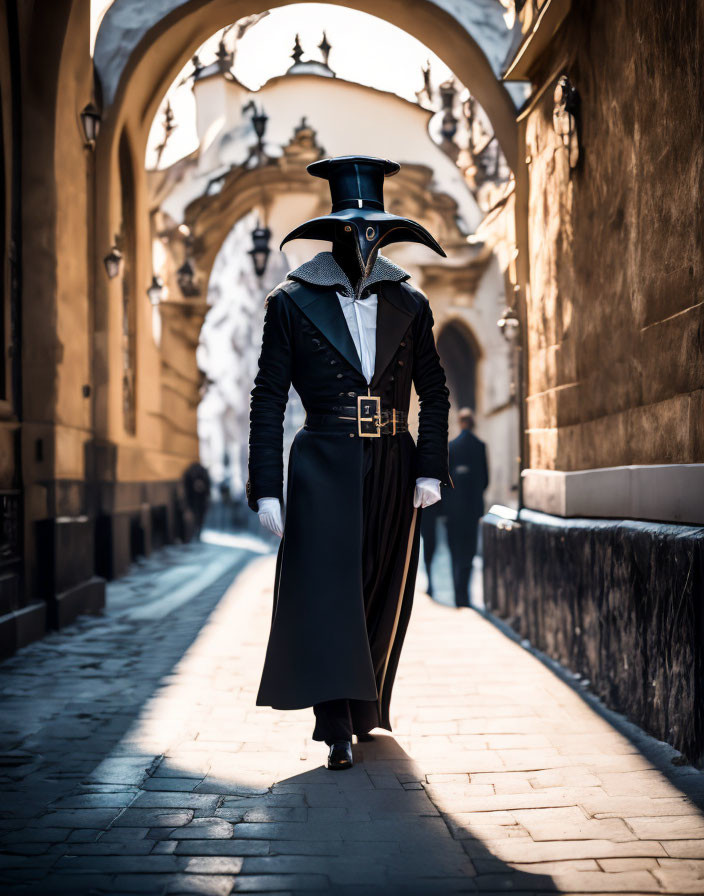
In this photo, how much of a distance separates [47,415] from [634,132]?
4.63 meters

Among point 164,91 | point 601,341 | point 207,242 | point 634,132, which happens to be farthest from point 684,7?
point 207,242

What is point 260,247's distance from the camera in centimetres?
1545

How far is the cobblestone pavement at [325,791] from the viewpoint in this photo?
2818 mm

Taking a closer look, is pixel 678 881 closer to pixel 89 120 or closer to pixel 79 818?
pixel 79 818

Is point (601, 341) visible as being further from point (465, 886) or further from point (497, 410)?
point (497, 410)

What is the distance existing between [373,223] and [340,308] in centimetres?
34

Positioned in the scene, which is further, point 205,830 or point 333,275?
point 333,275

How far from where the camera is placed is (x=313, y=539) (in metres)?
4.02

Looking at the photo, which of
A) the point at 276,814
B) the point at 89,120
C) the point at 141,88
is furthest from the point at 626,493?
the point at 141,88

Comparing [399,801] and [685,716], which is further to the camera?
[685,716]

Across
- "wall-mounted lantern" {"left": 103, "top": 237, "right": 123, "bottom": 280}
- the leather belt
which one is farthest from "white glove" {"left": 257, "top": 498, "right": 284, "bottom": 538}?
"wall-mounted lantern" {"left": 103, "top": 237, "right": 123, "bottom": 280}

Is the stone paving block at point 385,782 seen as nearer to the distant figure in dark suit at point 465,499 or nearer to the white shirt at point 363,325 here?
the white shirt at point 363,325

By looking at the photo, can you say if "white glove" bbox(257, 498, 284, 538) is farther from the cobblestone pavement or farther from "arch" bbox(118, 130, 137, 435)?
"arch" bbox(118, 130, 137, 435)

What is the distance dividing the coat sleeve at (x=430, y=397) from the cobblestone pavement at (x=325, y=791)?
1147 mm
